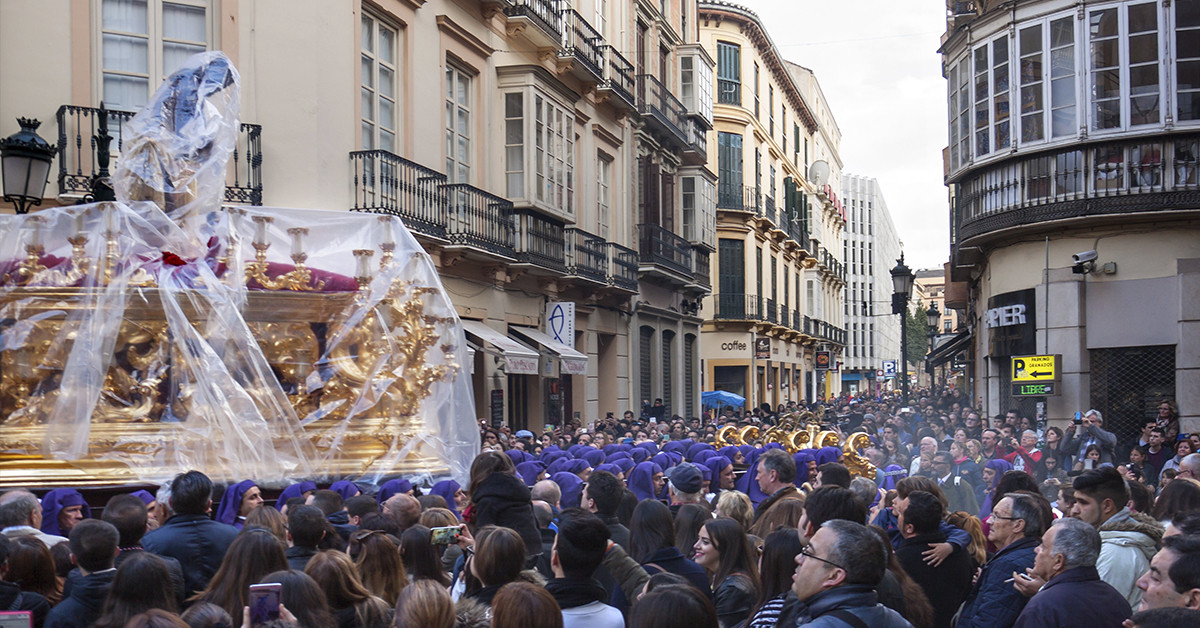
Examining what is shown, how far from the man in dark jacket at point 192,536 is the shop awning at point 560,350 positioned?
49.6 ft

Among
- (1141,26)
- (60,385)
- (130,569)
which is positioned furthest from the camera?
(1141,26)

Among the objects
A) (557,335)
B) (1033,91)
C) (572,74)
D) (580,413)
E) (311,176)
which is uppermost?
(572,74)

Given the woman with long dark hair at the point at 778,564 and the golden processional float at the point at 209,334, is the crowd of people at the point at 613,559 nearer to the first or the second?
the woman with long dark hair at the point at 778,564

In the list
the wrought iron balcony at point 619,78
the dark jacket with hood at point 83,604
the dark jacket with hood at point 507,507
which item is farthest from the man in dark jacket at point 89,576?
the wrought iron balcony at point 619,78

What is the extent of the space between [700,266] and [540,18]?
47.9 ft

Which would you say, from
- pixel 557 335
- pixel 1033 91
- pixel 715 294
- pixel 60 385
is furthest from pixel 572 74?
pixel 715 294

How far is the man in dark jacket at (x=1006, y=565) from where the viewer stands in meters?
5.41

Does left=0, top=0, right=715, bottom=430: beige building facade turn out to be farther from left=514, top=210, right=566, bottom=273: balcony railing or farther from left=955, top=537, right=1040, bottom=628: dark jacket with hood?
left=955, top=537, right=1040, bottom=628: dark jacket with hood

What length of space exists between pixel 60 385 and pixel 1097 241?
14.9 meters

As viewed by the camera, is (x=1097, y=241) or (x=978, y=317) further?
(x=978, y=317)

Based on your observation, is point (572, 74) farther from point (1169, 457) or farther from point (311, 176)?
point (1169, 457)

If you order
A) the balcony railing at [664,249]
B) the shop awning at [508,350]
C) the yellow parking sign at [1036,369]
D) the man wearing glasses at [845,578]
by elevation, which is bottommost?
the man wearing glasses at [845,578]

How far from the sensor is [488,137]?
20.8 metres

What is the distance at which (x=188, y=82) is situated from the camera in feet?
34.9
